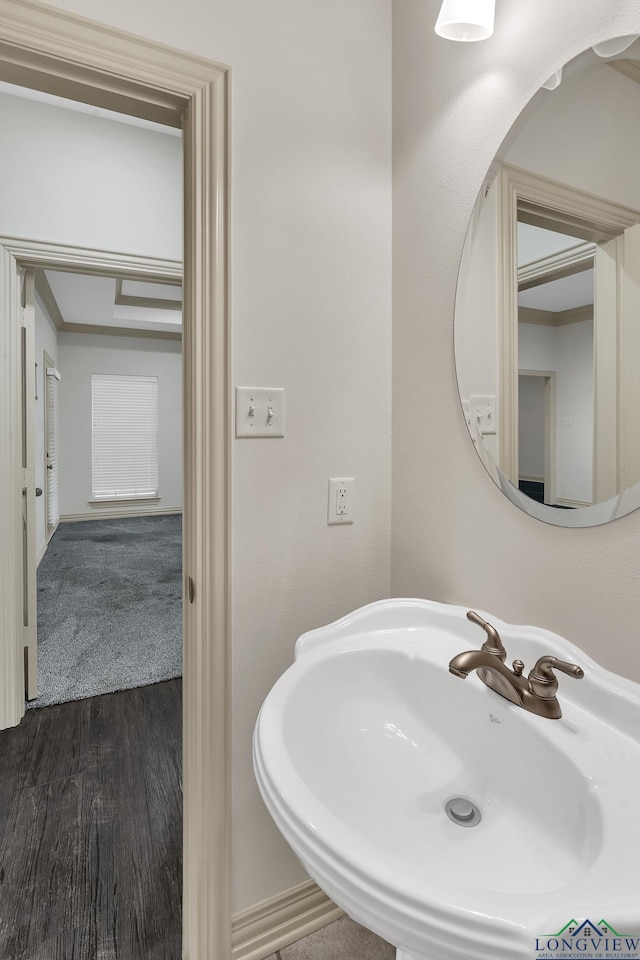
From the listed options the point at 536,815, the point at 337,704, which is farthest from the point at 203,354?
the point at 536,815

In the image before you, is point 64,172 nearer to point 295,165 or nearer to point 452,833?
point 295,165

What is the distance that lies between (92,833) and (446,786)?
138 centimetres

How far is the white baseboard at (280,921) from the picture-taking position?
1213 mm

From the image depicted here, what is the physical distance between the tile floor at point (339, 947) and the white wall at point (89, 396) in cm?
655

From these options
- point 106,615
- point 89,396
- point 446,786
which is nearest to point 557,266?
point 446,786

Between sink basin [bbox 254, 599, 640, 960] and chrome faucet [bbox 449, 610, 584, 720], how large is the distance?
28mm

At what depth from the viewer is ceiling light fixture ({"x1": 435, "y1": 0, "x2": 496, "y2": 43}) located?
3.02ft

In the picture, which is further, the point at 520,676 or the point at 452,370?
the point at 452,370

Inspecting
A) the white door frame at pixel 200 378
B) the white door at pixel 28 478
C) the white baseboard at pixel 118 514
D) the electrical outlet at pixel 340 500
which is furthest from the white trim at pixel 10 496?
the white baseboard at pixel 118 514

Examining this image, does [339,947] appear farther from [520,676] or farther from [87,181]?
[87,181]

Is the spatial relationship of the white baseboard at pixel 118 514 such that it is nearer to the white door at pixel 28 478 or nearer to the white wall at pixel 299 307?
the white door at pixel 28 478

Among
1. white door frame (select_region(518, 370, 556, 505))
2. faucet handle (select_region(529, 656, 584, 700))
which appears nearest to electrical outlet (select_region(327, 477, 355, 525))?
white door frame (select_region(518, 370, 556, 505))

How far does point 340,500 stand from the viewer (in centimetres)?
131

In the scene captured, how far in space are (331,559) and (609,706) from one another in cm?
69
